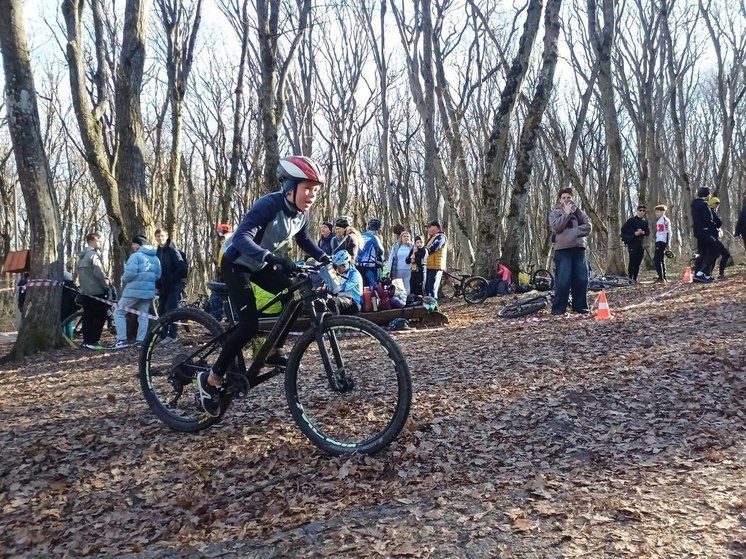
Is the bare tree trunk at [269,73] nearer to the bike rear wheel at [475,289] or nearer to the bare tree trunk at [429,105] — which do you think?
the bike rear wheel at [475,289]

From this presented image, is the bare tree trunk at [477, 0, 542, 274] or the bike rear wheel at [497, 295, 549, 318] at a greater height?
the bare tree trunk at [477, 0, 542, 274]

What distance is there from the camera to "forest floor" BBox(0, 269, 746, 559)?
286cm

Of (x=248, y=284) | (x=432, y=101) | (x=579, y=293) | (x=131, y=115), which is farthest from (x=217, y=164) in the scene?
(x=248, y=284)

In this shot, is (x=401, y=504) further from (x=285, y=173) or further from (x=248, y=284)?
(x=285, y=173)

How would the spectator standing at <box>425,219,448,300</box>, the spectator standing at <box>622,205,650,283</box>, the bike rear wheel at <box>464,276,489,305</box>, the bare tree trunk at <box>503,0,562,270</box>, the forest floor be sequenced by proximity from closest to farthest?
the forest floor < the bare tree trunk at <box>503,0,562,270</box> < the spectator standing at <box>425,219,448,300</box> < the spectator standing at <box>622,205,650,283</box> < the bike rear wheel at <box>464,276,489,305</box>

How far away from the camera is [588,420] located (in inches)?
172

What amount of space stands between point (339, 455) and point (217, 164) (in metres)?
27.8

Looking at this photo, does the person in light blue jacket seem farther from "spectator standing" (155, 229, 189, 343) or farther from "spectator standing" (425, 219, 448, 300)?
"spectator standing" (425, 219, 448, 300)

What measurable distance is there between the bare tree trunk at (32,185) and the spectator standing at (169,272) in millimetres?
1668

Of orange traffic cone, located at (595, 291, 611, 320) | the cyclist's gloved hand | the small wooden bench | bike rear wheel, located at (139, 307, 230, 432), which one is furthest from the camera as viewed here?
the small wooden bench

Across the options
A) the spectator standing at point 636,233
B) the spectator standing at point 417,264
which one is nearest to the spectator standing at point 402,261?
the spectator standing at point 417,264

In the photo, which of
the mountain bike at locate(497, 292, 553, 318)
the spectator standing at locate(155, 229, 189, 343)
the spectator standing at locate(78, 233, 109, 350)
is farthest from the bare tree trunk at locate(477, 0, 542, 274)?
the spectator standing at locate(78, 233, 109, 350)

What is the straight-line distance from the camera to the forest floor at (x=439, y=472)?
2.86m

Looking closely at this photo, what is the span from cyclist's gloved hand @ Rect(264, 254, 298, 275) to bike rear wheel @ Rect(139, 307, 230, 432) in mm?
873
